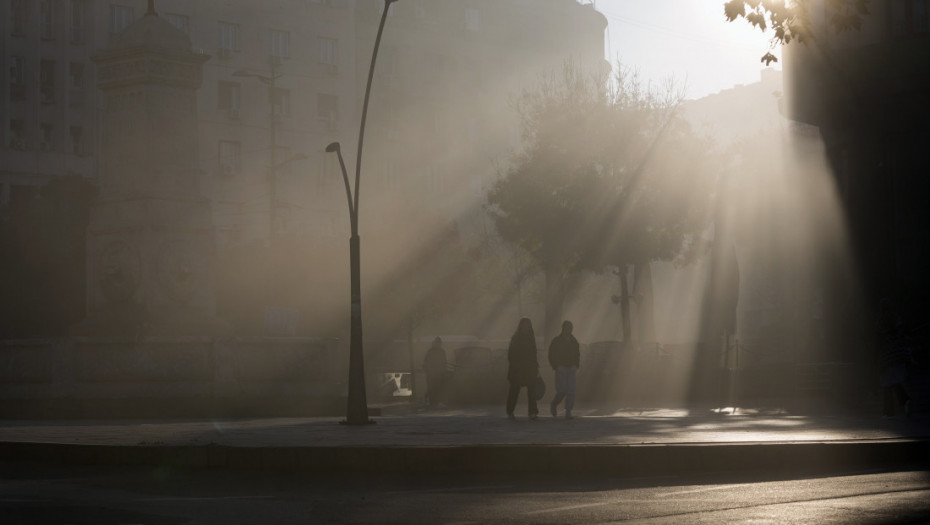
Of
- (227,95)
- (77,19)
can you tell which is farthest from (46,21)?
(227,95)

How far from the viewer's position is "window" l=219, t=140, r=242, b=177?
225ft

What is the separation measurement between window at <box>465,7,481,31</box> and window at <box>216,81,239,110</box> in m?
25.0

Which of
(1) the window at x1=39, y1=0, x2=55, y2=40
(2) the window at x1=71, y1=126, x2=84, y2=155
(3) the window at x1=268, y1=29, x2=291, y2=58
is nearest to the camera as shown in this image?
(1) the window at x1=39, y1=0, x2=55, y2=40

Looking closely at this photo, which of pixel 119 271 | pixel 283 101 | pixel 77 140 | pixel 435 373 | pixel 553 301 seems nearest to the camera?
pixel 119 271

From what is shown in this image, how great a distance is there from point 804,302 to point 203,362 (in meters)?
21.4

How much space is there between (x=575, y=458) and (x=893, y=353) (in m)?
8.46

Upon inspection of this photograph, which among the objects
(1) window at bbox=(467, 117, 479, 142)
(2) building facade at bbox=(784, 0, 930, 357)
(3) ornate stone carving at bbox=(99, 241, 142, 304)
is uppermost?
(1) window at bbox=(467, 117, 479, 142)

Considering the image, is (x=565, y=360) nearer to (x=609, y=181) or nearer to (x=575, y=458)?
(x=575, y=458)

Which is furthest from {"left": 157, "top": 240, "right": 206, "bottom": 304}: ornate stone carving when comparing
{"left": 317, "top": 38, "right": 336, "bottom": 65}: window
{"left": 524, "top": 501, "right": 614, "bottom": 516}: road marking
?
{"left": 317, "top": 38, "right": 336, "bottom": 65}: window

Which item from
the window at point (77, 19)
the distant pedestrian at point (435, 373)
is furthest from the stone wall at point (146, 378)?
the window at point (77, 19)

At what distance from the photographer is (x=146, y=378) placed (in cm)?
2578

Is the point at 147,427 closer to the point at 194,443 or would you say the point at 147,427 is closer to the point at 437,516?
the point at 194,443

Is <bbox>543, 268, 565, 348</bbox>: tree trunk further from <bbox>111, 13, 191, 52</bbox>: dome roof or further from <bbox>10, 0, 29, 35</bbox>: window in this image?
<bbox>10, 0, 29, 35</bbox>: window

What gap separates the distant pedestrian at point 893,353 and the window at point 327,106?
5683cm
